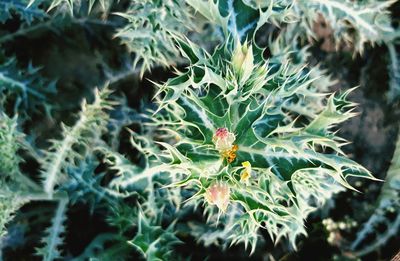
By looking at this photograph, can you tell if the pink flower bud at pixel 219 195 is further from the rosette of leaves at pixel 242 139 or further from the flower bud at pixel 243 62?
the flower bud at pixel 243 62

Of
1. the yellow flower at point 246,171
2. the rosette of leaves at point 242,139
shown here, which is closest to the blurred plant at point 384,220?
the rosette of leaves at point 242,139

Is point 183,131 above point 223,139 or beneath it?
beneath

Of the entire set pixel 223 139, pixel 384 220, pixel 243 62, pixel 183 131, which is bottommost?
pixel 384 220

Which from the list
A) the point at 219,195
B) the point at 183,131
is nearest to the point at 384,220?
the point at 183,131

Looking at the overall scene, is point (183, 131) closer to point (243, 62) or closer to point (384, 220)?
point (243, 62)

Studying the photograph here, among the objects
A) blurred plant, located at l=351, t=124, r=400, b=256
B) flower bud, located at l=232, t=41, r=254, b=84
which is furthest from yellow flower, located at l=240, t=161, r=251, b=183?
blurred plant, located at l=351, t=124, r=400, b=256

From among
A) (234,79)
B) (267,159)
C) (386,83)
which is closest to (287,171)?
(267,159)
